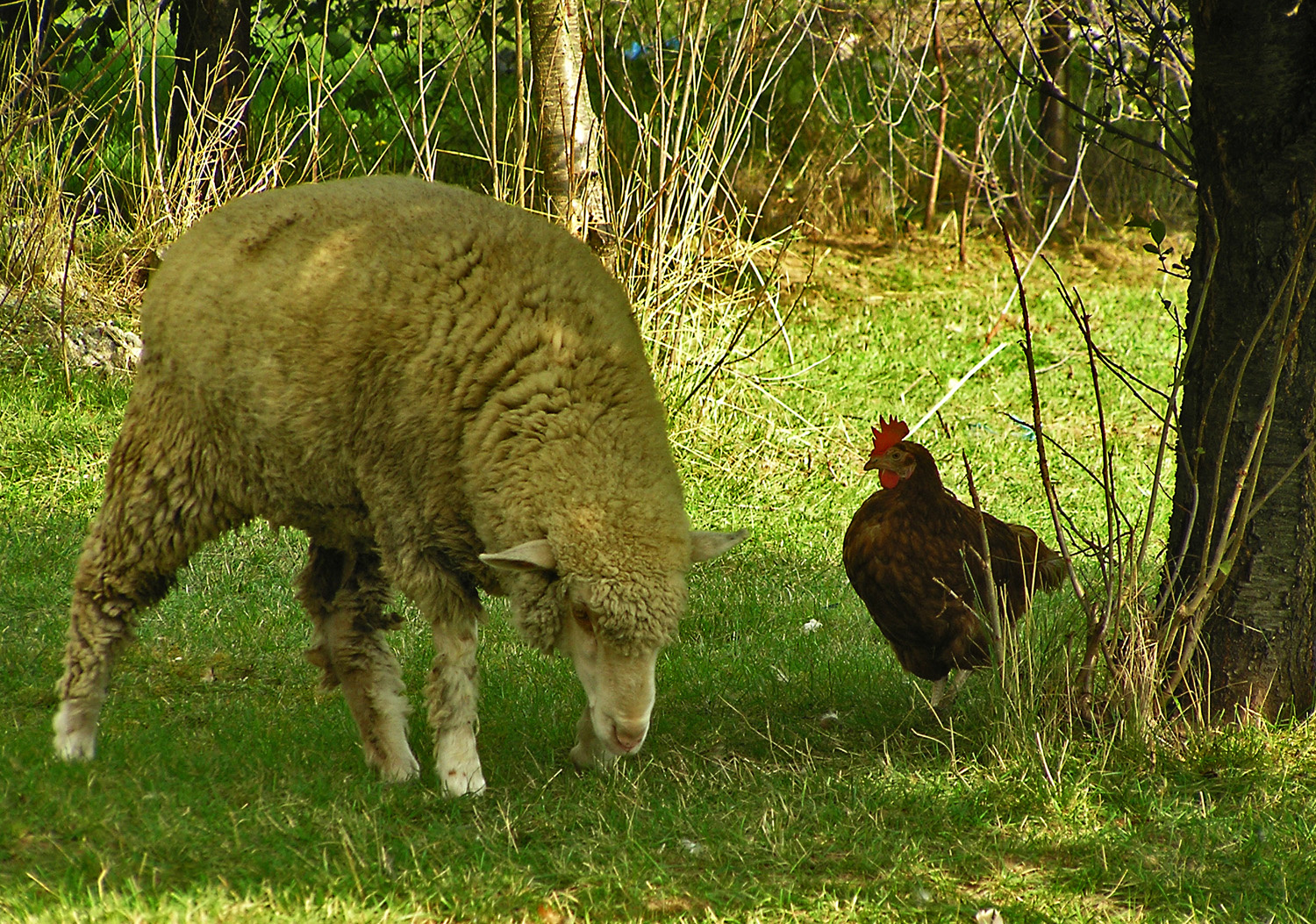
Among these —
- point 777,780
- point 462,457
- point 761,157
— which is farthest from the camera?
point 761,157

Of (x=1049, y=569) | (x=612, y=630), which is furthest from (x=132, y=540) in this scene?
(x=1049, y=569)

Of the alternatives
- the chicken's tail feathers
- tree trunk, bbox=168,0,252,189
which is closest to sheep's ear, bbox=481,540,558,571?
the chicken's tail feathers

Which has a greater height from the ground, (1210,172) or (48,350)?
(1210,172)

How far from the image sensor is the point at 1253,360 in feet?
12.9

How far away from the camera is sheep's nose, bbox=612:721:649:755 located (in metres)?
3.67

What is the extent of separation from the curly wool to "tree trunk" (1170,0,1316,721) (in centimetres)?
169

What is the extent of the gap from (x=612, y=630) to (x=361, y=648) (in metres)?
1.08

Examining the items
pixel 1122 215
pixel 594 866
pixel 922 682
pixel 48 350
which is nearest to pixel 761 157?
pixel 1122 215

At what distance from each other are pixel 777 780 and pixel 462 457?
4.56 ft

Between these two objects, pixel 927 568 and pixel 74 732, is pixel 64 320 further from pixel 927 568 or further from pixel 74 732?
pixel 927 568

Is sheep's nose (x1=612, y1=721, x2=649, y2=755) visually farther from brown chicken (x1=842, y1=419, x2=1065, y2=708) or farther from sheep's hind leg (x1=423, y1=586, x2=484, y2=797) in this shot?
brown chicken (x1=842, y1=419, x2=1065, y2=708)

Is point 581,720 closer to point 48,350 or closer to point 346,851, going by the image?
point 346,851

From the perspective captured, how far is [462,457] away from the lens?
3.66 m

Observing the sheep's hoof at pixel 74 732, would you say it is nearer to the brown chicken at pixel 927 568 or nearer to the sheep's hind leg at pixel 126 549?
the sheep's hind leg at pixel 126 549
